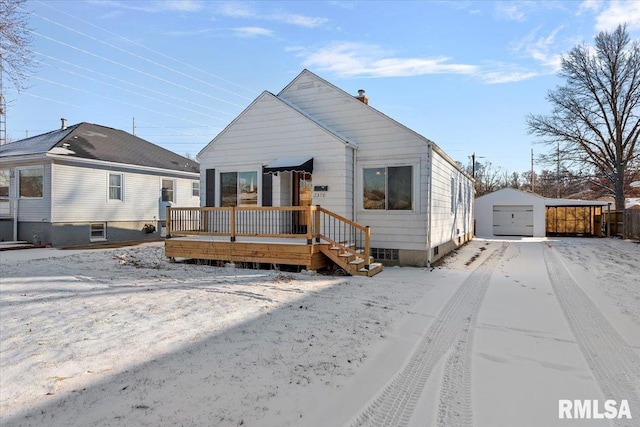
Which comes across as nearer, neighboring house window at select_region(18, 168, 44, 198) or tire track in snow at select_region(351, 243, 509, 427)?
tire track in snow at select_region(351, 243, 509, 427)

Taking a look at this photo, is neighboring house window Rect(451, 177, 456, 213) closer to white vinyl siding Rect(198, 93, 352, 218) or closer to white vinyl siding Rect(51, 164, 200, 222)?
white vinyl siding Rect(198, 93, 352, 218)

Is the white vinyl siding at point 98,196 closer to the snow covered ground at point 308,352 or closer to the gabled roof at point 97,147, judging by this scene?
the gabled roof at point 97,147

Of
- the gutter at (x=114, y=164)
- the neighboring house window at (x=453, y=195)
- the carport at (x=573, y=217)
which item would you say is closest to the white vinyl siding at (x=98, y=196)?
the gutter at (x=114, y=164)

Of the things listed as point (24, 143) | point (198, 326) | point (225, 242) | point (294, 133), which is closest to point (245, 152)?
point (294, 133)

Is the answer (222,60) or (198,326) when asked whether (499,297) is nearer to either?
(198,326)

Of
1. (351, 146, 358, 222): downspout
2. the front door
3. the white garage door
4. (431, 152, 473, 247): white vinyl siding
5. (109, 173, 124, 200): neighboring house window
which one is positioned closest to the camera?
(351, 146, 358, 222): downspout

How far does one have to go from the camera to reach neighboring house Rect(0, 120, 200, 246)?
14203mm

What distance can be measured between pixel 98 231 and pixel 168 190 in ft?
13.9

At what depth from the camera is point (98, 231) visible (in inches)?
623

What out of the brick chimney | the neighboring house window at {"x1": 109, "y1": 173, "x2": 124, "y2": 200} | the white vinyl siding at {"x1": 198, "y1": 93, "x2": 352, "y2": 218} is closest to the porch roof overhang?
the white vinyl siding at {"x1": 198, "y1": 93, "x2": 352, "y2": 218}

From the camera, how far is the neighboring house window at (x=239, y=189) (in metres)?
11.2

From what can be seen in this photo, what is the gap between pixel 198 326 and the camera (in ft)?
15.7

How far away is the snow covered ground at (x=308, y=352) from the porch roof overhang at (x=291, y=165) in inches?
136

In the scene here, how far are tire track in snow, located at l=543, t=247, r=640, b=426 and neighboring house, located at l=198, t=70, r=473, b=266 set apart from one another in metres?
4.28
